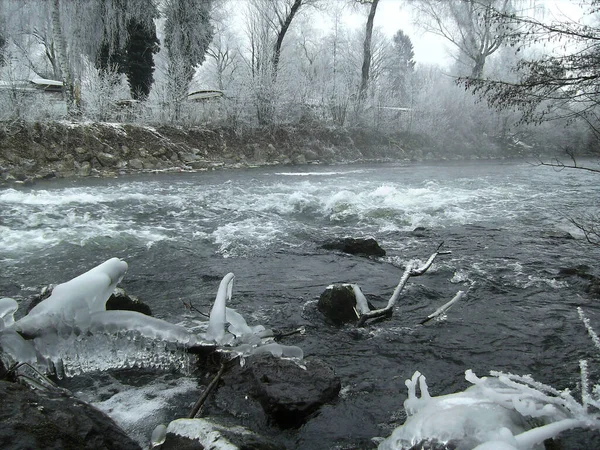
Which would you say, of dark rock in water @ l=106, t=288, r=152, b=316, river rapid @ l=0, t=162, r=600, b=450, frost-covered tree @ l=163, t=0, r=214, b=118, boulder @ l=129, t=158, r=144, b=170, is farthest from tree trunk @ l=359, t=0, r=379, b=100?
dark rock in water @ l=106, t=288, r=152, b=316

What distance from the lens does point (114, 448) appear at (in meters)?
2.21

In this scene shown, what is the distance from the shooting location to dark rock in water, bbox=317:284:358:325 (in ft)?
14.4

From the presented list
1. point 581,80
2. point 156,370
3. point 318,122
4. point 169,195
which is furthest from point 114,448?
point 318,122

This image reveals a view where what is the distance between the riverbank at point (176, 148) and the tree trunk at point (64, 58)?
1.62 metres

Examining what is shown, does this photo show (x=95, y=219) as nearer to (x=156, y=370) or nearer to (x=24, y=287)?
(x=24, y=287)

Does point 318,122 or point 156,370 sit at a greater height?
point 318,122

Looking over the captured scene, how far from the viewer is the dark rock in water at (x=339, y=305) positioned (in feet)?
14.4

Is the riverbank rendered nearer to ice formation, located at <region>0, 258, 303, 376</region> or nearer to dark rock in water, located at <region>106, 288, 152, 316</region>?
dark rock in water, located at <region>106, 288, 152, 316</region>

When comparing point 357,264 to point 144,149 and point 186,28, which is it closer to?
point 144,149

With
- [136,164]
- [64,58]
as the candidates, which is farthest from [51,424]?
[64,58]

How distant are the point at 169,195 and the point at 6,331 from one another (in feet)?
29.7

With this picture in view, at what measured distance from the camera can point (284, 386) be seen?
2.98m

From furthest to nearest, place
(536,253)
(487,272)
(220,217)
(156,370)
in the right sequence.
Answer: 1. (220,217)
2. (536,253)
3. (487,272)
4. (156,370)

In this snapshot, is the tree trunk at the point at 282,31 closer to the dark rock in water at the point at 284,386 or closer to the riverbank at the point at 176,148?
the riverbank at the point at 176,148
